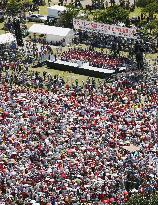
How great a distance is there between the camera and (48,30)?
68750 mm

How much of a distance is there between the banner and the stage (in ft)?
16.7

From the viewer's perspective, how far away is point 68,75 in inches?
2378

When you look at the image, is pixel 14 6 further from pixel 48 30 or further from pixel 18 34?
pixel 48 30

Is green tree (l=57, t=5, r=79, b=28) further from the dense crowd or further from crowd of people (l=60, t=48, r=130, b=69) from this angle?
the dense crowd

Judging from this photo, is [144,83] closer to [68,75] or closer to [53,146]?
[68,75]

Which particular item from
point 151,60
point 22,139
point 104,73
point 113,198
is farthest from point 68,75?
point 113,198

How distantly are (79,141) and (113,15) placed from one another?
2557 cm

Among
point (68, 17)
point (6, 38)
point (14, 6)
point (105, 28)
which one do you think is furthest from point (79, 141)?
point (14, 6)

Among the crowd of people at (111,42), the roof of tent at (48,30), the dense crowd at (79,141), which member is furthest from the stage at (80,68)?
the roof of tent at (48,30)

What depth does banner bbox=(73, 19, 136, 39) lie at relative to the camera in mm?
63094

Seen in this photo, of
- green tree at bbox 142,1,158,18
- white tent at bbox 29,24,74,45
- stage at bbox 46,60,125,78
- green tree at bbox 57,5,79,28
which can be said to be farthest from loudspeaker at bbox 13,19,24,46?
green tree at bbox 142,1,158,18

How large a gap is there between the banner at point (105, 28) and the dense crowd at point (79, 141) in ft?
23.8

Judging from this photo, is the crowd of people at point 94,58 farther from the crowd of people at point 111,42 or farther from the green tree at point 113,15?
the green tree at point 113,15

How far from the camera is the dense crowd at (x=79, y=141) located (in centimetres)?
3962
